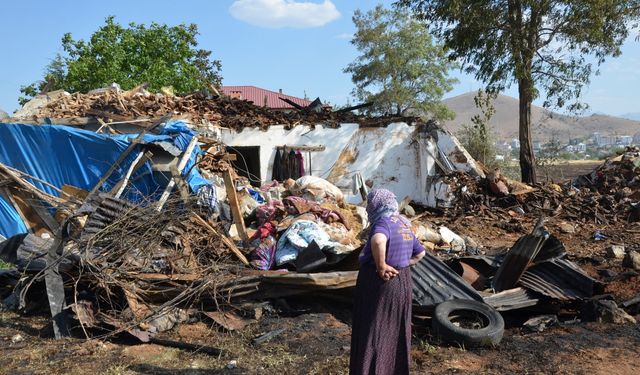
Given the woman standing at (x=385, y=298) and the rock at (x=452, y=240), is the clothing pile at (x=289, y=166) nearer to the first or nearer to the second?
the rock at (x=452, y=240)

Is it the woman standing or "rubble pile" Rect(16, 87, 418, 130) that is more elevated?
"rubble pile" Rect(16, 87, 418, 130)

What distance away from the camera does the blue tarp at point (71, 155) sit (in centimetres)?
954

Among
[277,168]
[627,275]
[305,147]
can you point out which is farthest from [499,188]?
[627,275]

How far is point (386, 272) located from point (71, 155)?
8.60 m

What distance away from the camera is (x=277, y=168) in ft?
47.7

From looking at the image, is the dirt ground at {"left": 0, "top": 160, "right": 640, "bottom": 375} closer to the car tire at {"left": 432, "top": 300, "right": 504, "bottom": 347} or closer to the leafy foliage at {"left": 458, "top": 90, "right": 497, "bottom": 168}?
the car tire at {"left": 432, "top": 300, "right": 504, "bottom": 347}

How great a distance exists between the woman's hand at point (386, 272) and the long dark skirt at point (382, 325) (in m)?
0.06

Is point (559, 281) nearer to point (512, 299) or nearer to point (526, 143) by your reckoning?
point (512, 299)

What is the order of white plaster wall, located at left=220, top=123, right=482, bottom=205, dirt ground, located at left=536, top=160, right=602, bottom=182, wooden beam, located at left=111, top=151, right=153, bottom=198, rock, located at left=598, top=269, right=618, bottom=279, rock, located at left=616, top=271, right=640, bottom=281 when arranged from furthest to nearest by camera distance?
1. dirt ground, located at left=536, top=160, right=602, bottom=182
2. white plaster wall, located at left=220, top=123, right=482, bottom=205
3. wooden beam, located at left=111, top=151, right=153, bottom=198
4. rock, located at left=598, top=269, right=618, bottom=279
5. rock, located at left=616, top=271, right=640, bottom=281

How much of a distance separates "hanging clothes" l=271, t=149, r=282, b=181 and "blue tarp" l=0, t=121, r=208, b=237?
4464 mm

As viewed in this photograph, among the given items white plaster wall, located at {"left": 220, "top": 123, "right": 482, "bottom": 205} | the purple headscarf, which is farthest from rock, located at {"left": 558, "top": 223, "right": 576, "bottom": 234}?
the purple headscarf

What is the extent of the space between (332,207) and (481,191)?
6.23 meters

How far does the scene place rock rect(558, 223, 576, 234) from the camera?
1159 cm

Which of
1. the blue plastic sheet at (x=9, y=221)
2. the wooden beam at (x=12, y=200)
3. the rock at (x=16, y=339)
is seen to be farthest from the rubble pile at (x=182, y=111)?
the rock at (x=16, y=339)
